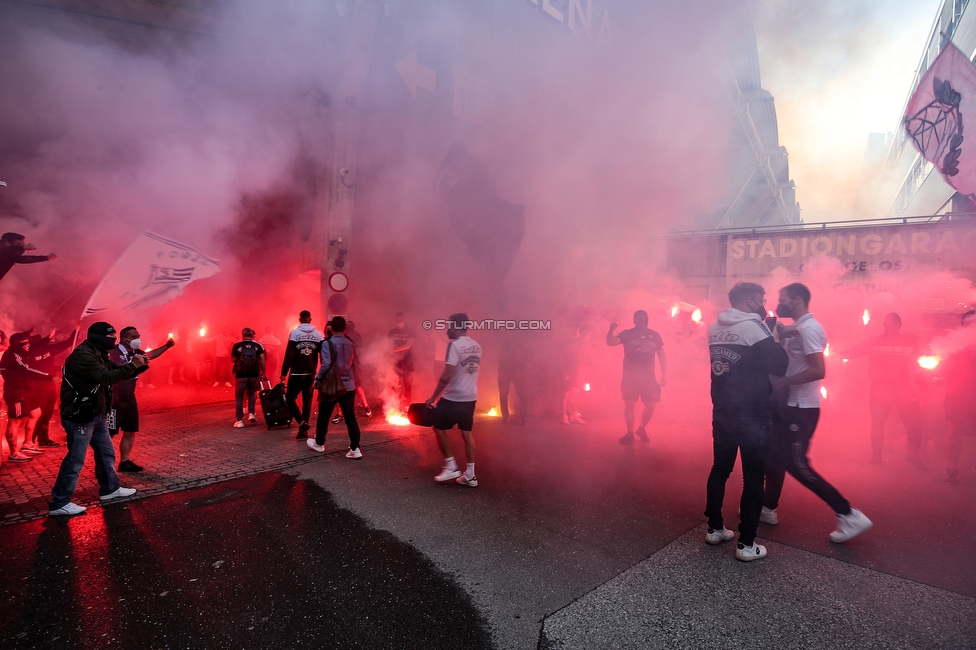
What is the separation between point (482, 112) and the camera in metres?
6.60

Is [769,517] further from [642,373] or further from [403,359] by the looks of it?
→ [403,359]

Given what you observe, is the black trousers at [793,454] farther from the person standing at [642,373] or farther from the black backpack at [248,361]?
the black backpack at [248,361]

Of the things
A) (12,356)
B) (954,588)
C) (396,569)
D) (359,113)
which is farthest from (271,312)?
(954,588)

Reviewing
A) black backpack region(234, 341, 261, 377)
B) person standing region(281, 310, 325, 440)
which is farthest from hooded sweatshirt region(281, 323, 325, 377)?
black backpack region(234, 341, 261, 377)

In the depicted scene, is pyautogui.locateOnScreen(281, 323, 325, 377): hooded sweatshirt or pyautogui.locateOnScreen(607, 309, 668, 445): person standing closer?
pyautogui.locateOnScreen(607, 309, 668, 445): person standing

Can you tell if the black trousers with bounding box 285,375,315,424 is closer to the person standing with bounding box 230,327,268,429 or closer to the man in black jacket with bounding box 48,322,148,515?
the person standing with bounding box 230,327,268,429

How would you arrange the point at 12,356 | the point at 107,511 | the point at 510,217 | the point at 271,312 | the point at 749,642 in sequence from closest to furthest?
the point at 749,642 < the point at 107,511 < the point at 12,356 < the point at 510,217 < the point at 271,312

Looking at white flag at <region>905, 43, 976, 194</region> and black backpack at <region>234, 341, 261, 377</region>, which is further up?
white flag at <region>905, 43, 976, 194</region>

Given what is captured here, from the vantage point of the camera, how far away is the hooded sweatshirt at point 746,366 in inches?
92.6

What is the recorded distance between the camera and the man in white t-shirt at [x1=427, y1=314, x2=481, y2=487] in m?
3.38

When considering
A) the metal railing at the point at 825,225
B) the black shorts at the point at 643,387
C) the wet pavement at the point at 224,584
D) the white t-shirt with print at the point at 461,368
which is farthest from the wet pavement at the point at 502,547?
the metal railing at the point at 825,225

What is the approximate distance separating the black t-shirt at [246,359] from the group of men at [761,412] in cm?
480

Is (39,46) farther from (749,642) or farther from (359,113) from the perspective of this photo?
(749,642)

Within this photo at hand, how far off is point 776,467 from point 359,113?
6205 millimetres
